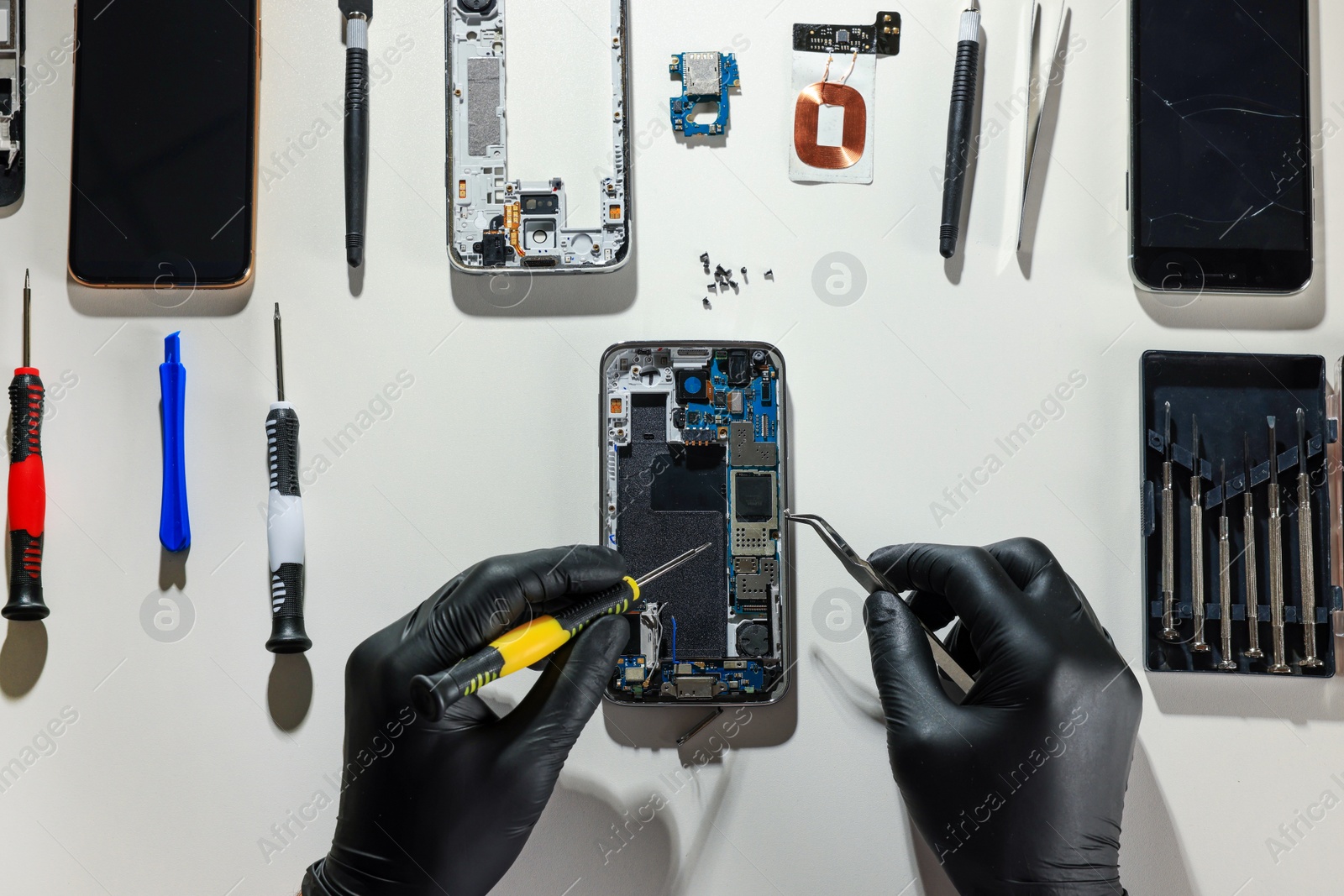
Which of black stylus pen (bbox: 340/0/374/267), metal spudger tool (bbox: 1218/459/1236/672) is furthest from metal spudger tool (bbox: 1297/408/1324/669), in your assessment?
black stylus pen (bbox: 340/0/374/267)

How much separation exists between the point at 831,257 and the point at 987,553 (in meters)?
0.72

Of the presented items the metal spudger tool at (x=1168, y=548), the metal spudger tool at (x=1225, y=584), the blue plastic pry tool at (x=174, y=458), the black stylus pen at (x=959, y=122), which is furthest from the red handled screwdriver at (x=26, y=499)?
the metal spudger tool at (x=1225, y=584)

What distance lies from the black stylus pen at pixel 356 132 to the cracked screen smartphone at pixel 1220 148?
1.69 metres

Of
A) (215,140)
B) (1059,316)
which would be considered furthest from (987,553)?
(215,140)

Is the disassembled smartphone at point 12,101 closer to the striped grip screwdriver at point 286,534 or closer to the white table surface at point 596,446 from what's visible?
the white table surface at point 596,446

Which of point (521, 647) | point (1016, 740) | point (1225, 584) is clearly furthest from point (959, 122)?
point (521, 647)

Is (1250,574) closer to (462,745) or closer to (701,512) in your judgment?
(701,512)

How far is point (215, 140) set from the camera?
6.60 feet

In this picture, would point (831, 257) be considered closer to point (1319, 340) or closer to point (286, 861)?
point (1319, 340)

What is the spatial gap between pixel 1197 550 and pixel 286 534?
6.41 ft

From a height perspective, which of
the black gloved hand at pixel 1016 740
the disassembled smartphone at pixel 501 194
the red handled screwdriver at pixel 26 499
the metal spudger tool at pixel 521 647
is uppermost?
the disassembled smartphone at pixel 501 194

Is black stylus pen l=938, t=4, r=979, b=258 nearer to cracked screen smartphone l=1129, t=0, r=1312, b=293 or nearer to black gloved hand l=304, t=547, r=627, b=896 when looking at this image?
cracked screen smartphone l=1129, t=0, r=1312, b=293

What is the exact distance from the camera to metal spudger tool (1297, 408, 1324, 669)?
1.95m

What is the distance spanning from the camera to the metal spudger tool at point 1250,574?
6.43 feet
